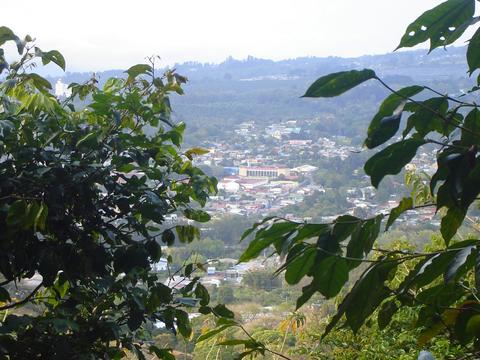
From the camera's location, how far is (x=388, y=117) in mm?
504

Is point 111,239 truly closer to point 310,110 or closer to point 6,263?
point 6,263

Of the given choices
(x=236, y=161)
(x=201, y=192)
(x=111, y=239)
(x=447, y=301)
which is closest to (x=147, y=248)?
(x=111, y=239)

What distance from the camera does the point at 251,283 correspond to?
5.02 meters

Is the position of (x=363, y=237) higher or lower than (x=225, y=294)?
higher

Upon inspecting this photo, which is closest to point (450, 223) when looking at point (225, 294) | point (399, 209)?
point (399, 209)

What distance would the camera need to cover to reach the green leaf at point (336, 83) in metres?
0.51

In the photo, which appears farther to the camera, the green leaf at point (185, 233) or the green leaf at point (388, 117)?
the green leaf at point (185, 233)

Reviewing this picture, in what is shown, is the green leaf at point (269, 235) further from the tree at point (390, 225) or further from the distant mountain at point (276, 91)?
the distant mountain at point (276, 91)

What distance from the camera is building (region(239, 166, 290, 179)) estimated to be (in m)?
7.07

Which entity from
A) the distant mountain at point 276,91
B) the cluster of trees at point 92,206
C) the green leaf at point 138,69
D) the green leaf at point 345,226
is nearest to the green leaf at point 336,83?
the green leaf at point 345,226

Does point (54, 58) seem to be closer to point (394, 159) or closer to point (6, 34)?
point (6, 34)

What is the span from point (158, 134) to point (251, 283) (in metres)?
3.66

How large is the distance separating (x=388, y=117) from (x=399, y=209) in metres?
0.10

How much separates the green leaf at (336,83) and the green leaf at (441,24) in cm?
9
